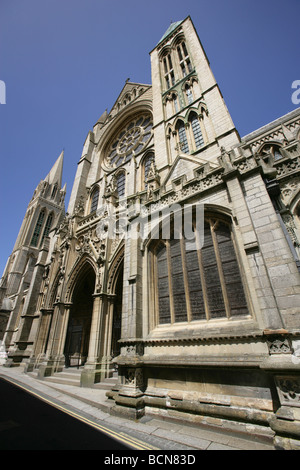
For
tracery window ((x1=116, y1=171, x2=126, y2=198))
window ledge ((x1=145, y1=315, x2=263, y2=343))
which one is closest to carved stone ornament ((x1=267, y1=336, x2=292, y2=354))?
window ledge ((x1=145, y1=315, x2=263, y2=343))

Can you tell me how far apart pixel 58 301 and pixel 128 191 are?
30.9 feet

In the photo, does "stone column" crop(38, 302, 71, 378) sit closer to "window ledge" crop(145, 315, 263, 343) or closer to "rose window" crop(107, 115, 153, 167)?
"window ledge" crop(145, 315, 263, 343)

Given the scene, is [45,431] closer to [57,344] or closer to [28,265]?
[57,344]

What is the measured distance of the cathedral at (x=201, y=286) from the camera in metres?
4.60

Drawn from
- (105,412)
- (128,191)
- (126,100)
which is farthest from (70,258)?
(126,100)

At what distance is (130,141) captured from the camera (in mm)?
22266

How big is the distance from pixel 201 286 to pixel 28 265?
37.7 metres

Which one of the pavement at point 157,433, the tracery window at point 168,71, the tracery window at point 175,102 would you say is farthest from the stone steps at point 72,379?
Answer: the tracery window at point 168,71

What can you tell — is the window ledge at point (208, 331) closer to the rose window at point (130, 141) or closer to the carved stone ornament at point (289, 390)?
the carved stone ornament at point (289, 390)

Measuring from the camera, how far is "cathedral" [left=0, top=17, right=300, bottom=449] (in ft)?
15.1

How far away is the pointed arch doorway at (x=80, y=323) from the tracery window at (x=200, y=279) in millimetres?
7849

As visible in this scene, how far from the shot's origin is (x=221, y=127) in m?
12.2

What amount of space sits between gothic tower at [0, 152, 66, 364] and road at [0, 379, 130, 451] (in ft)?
40.2
